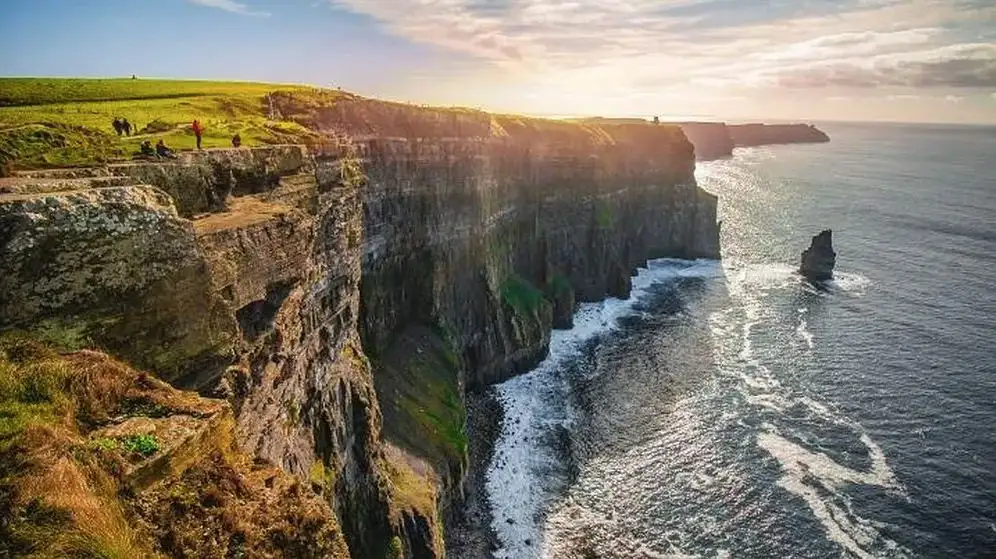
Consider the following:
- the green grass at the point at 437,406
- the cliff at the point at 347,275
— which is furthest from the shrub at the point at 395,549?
the green grass at the point at 437,406

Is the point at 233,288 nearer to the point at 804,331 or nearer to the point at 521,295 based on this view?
the point at 521,295

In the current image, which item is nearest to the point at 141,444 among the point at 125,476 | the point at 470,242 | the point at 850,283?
the point at 125,476

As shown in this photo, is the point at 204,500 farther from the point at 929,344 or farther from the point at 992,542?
the point at 929,344

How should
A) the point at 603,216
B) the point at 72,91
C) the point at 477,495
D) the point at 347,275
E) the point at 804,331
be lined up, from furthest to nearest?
the point at 603,216 → the point at 804,331 → the point at 477,495 → the point at 72,91 → the point at 347,275

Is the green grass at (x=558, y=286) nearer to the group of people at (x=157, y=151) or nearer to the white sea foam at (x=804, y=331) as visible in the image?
the white sea foam at (x=804, y=331)

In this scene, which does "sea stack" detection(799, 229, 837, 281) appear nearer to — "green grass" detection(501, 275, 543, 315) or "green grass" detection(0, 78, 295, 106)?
"green grass" detection(501, 275, 543, 315)
